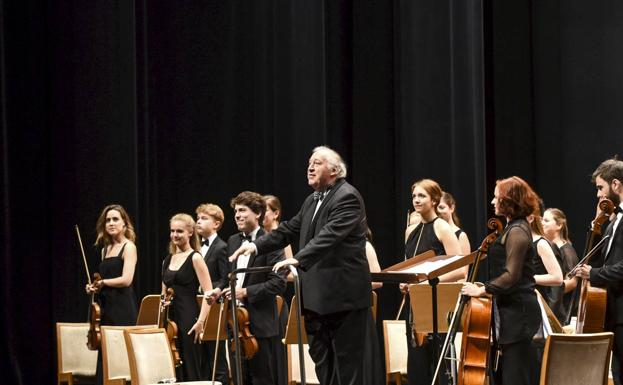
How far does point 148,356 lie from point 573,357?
201 cm

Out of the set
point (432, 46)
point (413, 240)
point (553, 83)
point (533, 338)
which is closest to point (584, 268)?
point (533, 338)

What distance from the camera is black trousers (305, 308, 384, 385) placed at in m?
4.57

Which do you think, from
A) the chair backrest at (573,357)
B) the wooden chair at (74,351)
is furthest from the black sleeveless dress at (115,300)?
the chair backrest at (573,357)

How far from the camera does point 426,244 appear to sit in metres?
5.86

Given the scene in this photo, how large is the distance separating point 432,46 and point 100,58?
2.80 metres

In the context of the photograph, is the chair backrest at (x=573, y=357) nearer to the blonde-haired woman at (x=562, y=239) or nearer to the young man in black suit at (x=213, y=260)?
the blonde-haired woman at (x=562, y=239)

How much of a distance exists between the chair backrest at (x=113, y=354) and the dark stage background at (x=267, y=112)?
8.58 feet

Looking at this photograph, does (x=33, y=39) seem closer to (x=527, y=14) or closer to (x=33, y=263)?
(x=33, y=263)

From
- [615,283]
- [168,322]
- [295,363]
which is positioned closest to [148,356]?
[295,363]

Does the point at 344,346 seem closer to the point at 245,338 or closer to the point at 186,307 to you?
the point at 245,338

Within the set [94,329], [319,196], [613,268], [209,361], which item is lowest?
[209,361]

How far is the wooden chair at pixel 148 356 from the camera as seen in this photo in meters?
4.80

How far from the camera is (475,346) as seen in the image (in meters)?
4.30

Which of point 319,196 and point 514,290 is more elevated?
point 319,196
